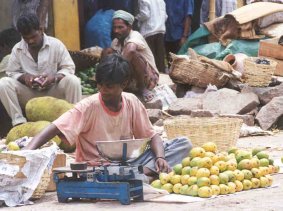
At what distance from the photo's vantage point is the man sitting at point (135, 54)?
34.6ft

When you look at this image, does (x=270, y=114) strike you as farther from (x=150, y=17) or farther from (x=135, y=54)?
(x=150, y=17)

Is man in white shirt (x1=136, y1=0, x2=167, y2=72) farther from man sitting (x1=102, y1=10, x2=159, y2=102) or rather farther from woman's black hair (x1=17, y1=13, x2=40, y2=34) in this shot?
woman's black hair (x1=17, y1=13, x2=40, y2=34)

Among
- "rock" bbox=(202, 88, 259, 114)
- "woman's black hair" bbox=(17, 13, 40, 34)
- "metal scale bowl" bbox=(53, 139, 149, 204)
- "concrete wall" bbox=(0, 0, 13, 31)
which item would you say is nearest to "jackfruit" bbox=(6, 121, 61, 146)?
"woman's black hair" bbox=(17, 13, 40, 34)

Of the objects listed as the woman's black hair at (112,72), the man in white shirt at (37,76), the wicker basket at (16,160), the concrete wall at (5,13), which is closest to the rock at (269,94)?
the man in white shirt at (37,76)

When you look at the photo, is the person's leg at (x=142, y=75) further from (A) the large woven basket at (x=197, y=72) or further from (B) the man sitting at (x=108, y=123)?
(B) the man sitting at (x=108, y=123)

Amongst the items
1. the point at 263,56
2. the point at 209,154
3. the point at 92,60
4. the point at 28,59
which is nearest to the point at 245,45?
the point at 263,56

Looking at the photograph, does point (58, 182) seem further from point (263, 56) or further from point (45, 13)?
point (263, 56)

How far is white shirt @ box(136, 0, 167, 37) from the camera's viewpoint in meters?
13.1

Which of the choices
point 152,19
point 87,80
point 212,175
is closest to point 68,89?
point 87,80

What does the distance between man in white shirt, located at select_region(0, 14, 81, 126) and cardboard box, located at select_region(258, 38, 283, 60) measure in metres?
4.18

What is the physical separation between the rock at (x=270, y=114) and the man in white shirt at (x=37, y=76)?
2393 millimetres

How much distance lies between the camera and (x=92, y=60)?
11820mm

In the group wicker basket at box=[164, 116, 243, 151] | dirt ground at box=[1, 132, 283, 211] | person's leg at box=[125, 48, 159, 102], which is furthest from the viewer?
person's leg at box=[125, 48, 159, 102]

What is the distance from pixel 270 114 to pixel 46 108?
10.1 feet
